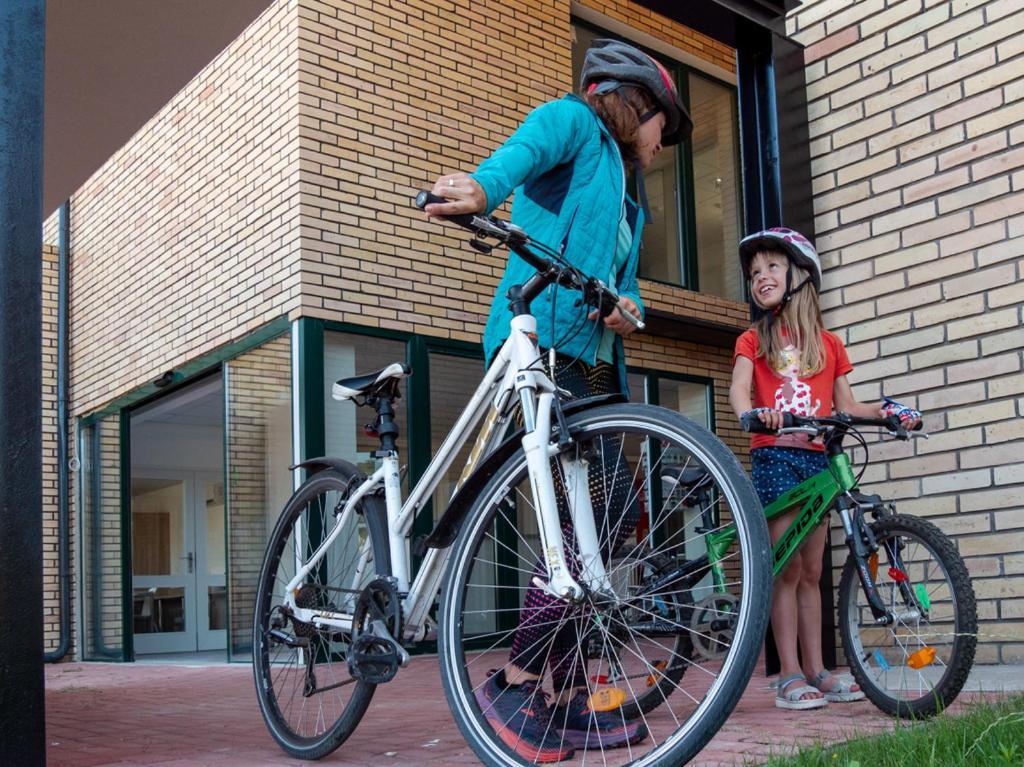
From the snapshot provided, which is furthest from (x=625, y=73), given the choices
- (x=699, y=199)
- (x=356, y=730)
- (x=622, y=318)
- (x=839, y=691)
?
(x=699, y=199)

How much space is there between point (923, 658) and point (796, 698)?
58 cm

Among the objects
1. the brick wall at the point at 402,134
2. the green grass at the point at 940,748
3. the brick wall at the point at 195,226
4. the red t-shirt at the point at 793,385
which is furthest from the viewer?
the brick wall at the point at 195,226

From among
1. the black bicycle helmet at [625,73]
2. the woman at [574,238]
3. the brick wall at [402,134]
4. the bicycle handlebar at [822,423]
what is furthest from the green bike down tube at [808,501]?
the brick wall at [402,134]

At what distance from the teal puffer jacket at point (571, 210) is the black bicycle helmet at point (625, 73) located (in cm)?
9

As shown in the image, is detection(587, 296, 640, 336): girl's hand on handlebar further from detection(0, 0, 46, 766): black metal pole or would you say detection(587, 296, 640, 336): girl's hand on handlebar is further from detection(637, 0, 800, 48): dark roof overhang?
detection(637, 0, 800, 48): dark roof overhang

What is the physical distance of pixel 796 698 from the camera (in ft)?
12.9

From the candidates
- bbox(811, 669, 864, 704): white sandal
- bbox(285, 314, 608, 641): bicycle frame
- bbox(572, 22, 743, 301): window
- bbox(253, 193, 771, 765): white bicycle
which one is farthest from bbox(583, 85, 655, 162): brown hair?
bbox(572, 22, 743, 301): window

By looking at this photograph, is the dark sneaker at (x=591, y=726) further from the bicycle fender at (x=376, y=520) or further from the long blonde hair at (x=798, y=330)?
the long blonde hair at (x=798, y=330)

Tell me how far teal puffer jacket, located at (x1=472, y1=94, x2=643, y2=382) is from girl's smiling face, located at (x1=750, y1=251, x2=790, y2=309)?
138 centimetres

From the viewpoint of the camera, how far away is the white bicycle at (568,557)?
2324 millimetres

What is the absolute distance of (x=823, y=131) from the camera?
5.54m

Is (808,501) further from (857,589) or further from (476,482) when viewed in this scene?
(476,482)

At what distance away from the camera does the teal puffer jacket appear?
3059 millimetres

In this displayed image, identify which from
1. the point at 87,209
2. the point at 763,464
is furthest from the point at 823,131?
the point at 87,209
